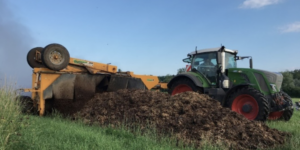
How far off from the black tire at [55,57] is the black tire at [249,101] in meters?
4.83

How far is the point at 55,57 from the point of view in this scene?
678cm

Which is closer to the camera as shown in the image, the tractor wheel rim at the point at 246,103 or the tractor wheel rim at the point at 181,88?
the tractor wheel rim at the point at 246,103

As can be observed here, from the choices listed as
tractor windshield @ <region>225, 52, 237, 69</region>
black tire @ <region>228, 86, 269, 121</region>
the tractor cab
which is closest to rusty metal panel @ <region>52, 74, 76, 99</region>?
the tractor cab

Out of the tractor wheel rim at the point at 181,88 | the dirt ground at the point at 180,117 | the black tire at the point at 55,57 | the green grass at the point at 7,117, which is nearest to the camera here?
the green grass at the point at 7,117

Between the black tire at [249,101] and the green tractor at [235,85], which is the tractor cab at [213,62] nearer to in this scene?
the green tractor at [235,85]

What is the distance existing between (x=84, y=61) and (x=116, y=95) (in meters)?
1.76

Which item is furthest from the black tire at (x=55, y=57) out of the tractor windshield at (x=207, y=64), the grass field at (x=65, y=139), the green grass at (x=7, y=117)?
the tractor windshield at (x=207, y=64)

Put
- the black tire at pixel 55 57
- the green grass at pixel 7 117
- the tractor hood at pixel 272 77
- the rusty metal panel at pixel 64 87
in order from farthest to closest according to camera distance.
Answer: the tractor hood at pixel 272 77
the rusty metal panel at pixel 64 87
the black tire at pixel 55 57
the green grass at pixel 7 117

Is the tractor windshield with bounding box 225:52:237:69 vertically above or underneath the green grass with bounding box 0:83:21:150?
above

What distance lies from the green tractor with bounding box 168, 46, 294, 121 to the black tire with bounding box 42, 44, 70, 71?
3.79 meters

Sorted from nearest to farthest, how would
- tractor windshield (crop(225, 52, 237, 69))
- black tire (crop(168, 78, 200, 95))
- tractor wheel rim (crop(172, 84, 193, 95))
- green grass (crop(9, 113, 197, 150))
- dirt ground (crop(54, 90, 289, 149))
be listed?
green grass (crop(9, 113, 197, 150)) < dirt ground (crop(54, 90, 289, 149)) < black tire (crop(168, 78, 200, 95)) < tractor windshield (crop(225, 52, 237, 69)) < tractor wheel rim (crop(172, 84, 193, 95))

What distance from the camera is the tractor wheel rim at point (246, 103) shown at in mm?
6602

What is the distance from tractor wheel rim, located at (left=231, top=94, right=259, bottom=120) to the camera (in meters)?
6.60

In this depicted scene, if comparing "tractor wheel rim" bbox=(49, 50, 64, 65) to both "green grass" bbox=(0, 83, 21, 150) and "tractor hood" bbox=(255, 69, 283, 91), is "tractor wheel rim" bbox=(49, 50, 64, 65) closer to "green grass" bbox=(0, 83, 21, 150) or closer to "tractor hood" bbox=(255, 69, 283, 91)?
"green grass" bbox=(0, 83, 21, 150)
